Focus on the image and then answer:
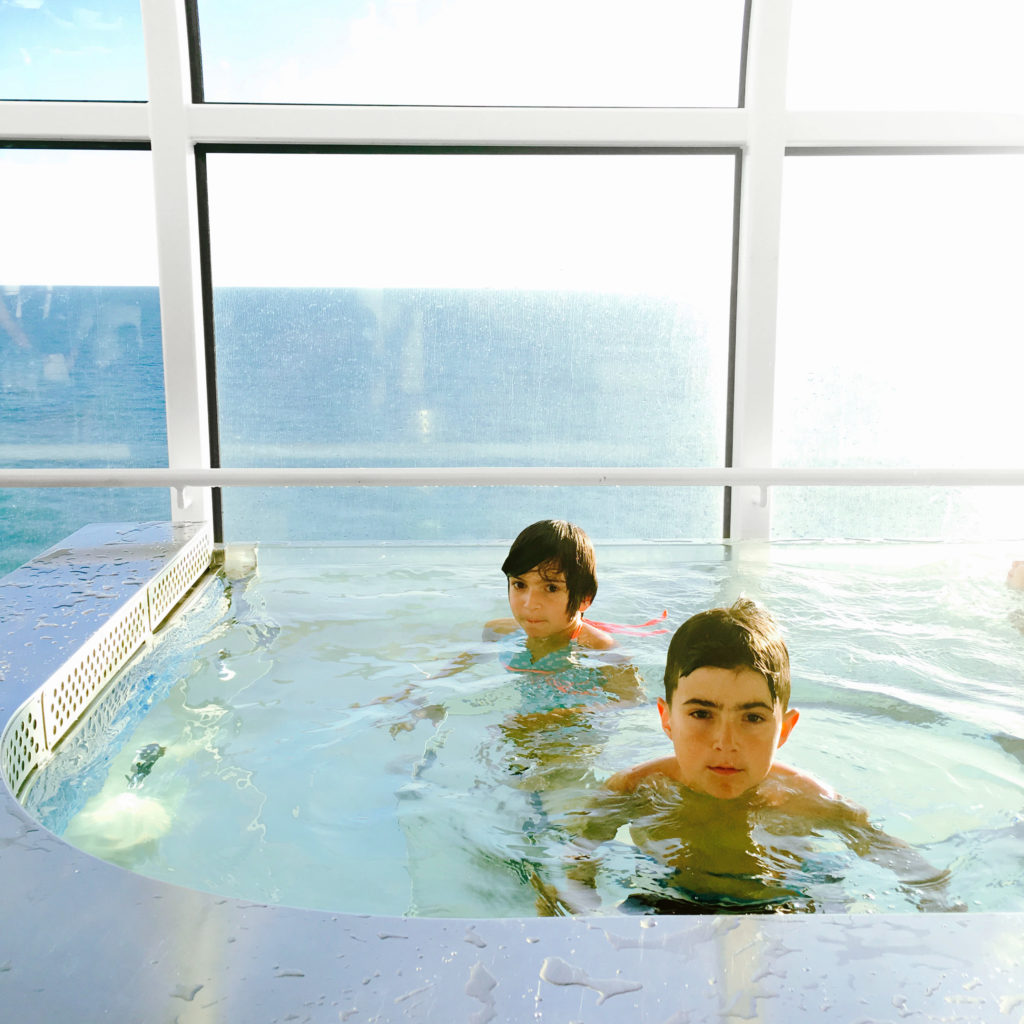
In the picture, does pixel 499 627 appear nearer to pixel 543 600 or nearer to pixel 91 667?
pixel 543 600

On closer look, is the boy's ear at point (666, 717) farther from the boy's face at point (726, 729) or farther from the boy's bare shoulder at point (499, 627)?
the boy's bare shoulder at point (499, 627)

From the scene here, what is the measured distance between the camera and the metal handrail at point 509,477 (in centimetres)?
296

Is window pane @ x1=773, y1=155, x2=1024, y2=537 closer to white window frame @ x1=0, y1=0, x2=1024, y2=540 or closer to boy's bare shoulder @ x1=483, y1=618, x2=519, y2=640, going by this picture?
white window frame @ x1=0, y1=0, x2=1024, y2=540

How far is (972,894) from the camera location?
1384 millimetres

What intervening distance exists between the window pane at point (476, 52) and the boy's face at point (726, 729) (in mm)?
2881

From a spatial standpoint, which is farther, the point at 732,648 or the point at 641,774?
the point at 641,774

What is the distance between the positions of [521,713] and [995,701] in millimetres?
1050

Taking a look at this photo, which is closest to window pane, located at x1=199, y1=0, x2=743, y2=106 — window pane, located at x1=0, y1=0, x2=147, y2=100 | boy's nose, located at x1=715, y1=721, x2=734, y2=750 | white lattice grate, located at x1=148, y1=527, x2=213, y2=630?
window pane, located at x1=0, y1=0, x2=147, y2=100

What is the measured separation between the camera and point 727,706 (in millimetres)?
1431

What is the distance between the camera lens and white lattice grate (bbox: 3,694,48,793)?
1584 mm

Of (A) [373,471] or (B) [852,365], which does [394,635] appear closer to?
(A) [373,471]

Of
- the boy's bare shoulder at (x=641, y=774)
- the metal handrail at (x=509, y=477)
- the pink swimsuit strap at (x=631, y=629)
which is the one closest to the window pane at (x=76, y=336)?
the metal handrail at (x=509, y=477)

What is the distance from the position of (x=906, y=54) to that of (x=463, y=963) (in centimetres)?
383

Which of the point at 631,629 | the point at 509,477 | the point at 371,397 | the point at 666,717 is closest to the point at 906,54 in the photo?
the point at 509,477
